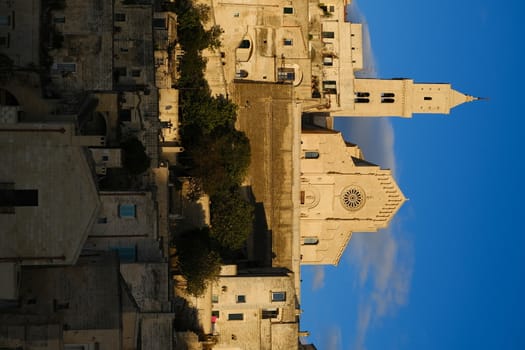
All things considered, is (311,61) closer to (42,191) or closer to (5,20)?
(5,20)

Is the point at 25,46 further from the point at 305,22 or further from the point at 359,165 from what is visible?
the point at 359,165

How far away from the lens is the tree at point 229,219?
189 feet

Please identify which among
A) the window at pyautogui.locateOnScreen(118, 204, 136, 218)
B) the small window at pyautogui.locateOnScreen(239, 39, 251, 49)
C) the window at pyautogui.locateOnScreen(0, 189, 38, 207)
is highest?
the small window at pyautogui.locateOnScreen(239, 39, 251, 49)

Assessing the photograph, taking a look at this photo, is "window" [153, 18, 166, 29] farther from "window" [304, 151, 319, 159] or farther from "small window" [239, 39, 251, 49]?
"window" [304, 151, 319, 159]

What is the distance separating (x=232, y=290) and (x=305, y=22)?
61.6ft

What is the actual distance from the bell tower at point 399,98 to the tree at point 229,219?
48.3 ft

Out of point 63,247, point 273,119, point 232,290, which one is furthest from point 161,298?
point 273,119

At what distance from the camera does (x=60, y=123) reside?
Result: 36.1 m

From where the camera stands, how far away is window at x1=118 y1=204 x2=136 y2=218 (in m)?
47.0

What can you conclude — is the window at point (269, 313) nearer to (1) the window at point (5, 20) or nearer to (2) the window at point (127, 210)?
(2) the window at point (127, 210)

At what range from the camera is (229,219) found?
57469 mm

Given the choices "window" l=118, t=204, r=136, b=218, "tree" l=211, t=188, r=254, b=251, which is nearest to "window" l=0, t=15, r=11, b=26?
"window" l=118, t=204, r=136, b=218

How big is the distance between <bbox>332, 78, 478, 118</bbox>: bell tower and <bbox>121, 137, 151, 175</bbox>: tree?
2352 centimetres

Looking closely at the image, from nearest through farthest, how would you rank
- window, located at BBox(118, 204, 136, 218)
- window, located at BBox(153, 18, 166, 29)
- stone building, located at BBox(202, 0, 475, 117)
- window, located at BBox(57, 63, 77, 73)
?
window, located at BBox(118, 204, 136, 218) < window, located at BBox(57, 63, 77, 73) < window, located at BBox(153, 18, 166, 29) < stone building, located at BBox(202, 0, 475, 117)
